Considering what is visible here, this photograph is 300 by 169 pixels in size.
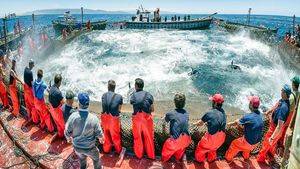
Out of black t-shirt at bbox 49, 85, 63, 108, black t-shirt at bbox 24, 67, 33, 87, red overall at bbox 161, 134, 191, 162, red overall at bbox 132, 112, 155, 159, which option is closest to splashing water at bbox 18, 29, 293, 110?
black t-shirt at bbox 24, 67, 33, 87

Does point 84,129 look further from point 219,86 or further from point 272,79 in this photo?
point 272,79

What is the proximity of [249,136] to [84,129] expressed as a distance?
330cm

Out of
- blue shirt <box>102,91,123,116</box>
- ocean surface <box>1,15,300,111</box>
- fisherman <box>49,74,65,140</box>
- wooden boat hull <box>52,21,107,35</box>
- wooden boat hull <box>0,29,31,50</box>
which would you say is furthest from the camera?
wooden boat hull <box>52,21,107,35</box>

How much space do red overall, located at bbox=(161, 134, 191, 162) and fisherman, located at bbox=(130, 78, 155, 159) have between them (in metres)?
0.33

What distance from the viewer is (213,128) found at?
6398 mm

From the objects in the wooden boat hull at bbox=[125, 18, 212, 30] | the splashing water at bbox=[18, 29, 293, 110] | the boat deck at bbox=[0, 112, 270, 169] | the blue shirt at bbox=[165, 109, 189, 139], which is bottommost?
the splashing water at bbox=[18, 29, 293, 110]

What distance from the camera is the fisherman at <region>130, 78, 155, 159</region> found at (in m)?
6.60

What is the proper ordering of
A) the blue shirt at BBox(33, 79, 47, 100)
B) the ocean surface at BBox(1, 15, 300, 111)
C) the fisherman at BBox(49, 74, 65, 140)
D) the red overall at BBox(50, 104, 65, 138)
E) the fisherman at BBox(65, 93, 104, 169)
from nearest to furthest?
the fisherman at BBox(65, 93, 104, 169) → the fisherman at BBox(49, 74, 65, 140) → the red overall at BBox(50, 104, 65, 138) → the blue shirt at BBox(33, 79, 47, 100) → the ocean surface at BBox(1, 15, 300, 111)

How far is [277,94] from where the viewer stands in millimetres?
20609

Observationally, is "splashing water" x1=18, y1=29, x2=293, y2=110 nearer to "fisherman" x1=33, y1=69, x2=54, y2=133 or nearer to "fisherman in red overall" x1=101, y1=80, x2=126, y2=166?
"fisherman" x1=33, y1=69, x2=54, y2=133

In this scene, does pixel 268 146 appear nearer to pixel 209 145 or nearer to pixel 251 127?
pixel 251 127

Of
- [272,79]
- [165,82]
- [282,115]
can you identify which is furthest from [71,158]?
[272,79]

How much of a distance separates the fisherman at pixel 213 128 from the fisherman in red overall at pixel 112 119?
174 cm

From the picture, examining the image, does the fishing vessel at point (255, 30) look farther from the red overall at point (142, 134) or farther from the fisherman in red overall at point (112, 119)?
the fisherman in red overall at point (112, 119)
